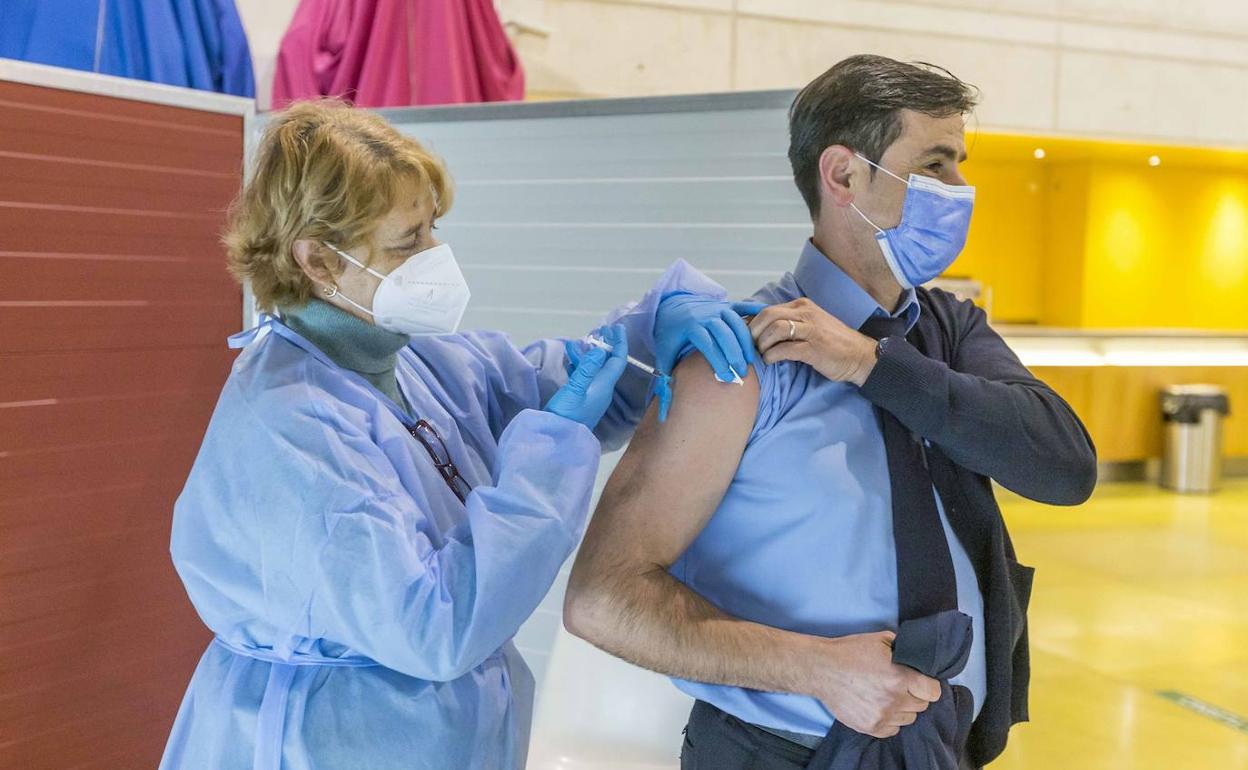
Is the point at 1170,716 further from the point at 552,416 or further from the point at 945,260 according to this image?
the point at 552,416

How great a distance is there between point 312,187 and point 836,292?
0.63 m

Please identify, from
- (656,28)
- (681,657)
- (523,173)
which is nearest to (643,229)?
(523,173)

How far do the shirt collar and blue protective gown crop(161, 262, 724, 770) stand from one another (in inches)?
14.0

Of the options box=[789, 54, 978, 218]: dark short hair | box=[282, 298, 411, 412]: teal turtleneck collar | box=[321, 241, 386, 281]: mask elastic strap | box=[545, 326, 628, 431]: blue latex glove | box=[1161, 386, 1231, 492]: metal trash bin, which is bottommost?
box=[1161, 386, 1231, 492]: metal trash bin

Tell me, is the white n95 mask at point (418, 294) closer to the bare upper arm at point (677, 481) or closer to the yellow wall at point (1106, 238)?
the bare upper arm at point (677, 481)

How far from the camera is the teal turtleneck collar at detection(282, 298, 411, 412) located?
134cm

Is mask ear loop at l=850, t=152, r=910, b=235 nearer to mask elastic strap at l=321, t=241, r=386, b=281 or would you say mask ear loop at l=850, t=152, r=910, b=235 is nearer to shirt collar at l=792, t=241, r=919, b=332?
shirt collar at l=792, t=241, r=919, b=332

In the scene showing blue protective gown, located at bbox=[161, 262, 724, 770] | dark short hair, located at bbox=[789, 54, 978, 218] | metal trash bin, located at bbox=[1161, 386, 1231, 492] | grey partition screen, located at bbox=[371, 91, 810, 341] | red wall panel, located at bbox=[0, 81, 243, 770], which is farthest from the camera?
metal trash bin, located at bbox=[1161, 386, 1231, 492]

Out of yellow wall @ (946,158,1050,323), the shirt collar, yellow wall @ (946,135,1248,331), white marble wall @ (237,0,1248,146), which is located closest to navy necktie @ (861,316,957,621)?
the shirt collar

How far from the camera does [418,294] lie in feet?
4.48

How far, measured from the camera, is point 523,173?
2.43 meters

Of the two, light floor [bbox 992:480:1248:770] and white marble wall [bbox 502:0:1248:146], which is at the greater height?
white marble wall [bbox 502:0:1248:146]

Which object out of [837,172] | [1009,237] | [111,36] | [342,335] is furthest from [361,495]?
[1009,237]

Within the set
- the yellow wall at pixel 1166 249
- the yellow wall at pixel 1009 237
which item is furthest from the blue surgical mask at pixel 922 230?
the yellow wall at pixel 1166 249
